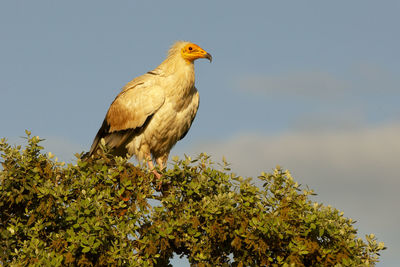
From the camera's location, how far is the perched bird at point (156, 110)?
1155cm

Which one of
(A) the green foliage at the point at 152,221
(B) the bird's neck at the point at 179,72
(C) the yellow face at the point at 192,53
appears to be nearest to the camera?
(A) the green foliage at the point at 152,221

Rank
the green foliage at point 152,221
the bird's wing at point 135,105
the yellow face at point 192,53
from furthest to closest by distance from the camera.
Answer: the yellow face at point 192,53, the bird's wing at point 135,105, the green foliage at point 152,221

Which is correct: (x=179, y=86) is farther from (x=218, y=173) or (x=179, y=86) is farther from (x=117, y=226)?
(x=117, y=226)

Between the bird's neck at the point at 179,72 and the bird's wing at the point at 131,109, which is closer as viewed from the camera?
the bird's wing at the point at 131,109

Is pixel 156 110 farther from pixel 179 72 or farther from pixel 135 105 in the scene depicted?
pixel 179 72

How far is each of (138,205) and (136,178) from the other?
53 centimetres

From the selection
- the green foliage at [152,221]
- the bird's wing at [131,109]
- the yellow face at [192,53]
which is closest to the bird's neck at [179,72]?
the yellow face at [192,53]

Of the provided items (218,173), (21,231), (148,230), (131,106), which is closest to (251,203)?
(218,173)

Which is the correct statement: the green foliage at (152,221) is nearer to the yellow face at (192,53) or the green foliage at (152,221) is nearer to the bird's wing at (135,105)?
the bird's wing at (135,105)

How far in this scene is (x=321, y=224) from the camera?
8078mm

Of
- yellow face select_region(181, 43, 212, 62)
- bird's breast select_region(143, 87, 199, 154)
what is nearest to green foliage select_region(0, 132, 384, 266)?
bird's breast select_region(143, 87, 199, 154)

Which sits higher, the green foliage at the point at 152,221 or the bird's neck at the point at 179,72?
the bird's neck at the point at 179,72

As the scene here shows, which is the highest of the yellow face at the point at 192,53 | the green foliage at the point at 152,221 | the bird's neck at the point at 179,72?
the yellow face at the point at 192,53

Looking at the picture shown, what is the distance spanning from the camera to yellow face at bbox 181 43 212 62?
40.8ft
